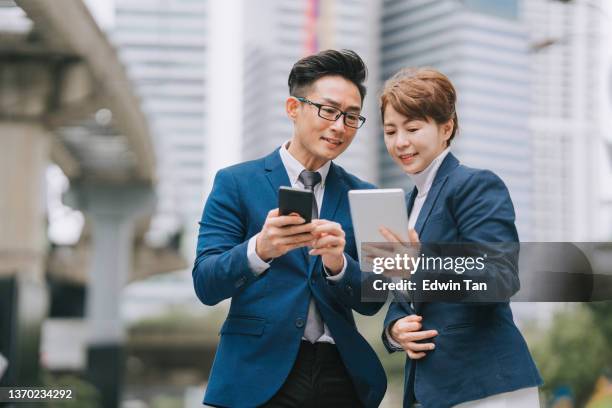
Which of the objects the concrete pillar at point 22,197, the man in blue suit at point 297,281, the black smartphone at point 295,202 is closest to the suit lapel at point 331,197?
the man in blue suit at point 297,281

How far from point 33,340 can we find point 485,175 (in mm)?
15575

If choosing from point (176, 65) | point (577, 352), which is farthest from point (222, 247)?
point (176, 65)

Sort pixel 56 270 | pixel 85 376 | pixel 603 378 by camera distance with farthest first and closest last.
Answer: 1. pixel 56 270
2. pixel 85 376
3. pixel 603 378

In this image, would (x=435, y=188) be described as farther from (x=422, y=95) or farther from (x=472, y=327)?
(x=472, y=327)

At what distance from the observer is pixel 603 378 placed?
2334 centimetres

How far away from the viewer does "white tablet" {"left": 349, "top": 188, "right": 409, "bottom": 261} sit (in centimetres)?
270

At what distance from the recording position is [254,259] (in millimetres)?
2848

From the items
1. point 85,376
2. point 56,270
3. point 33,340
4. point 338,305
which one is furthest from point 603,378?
point 56,270

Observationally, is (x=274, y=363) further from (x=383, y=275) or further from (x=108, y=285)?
(x=108, y=285)

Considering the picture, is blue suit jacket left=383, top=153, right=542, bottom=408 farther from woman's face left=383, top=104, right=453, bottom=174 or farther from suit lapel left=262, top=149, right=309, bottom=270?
suit lapel left=262, top=149, right=309, bottom=270

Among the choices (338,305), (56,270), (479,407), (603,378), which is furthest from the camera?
(56,270)

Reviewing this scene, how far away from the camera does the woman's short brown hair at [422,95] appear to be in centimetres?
287

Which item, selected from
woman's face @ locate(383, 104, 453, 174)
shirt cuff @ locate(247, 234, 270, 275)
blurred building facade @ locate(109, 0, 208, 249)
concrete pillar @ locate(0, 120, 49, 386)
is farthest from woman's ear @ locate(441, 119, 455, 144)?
blurred building facade @ locate(109, 0, 208, 249)

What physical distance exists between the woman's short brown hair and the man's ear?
40 centimetres
